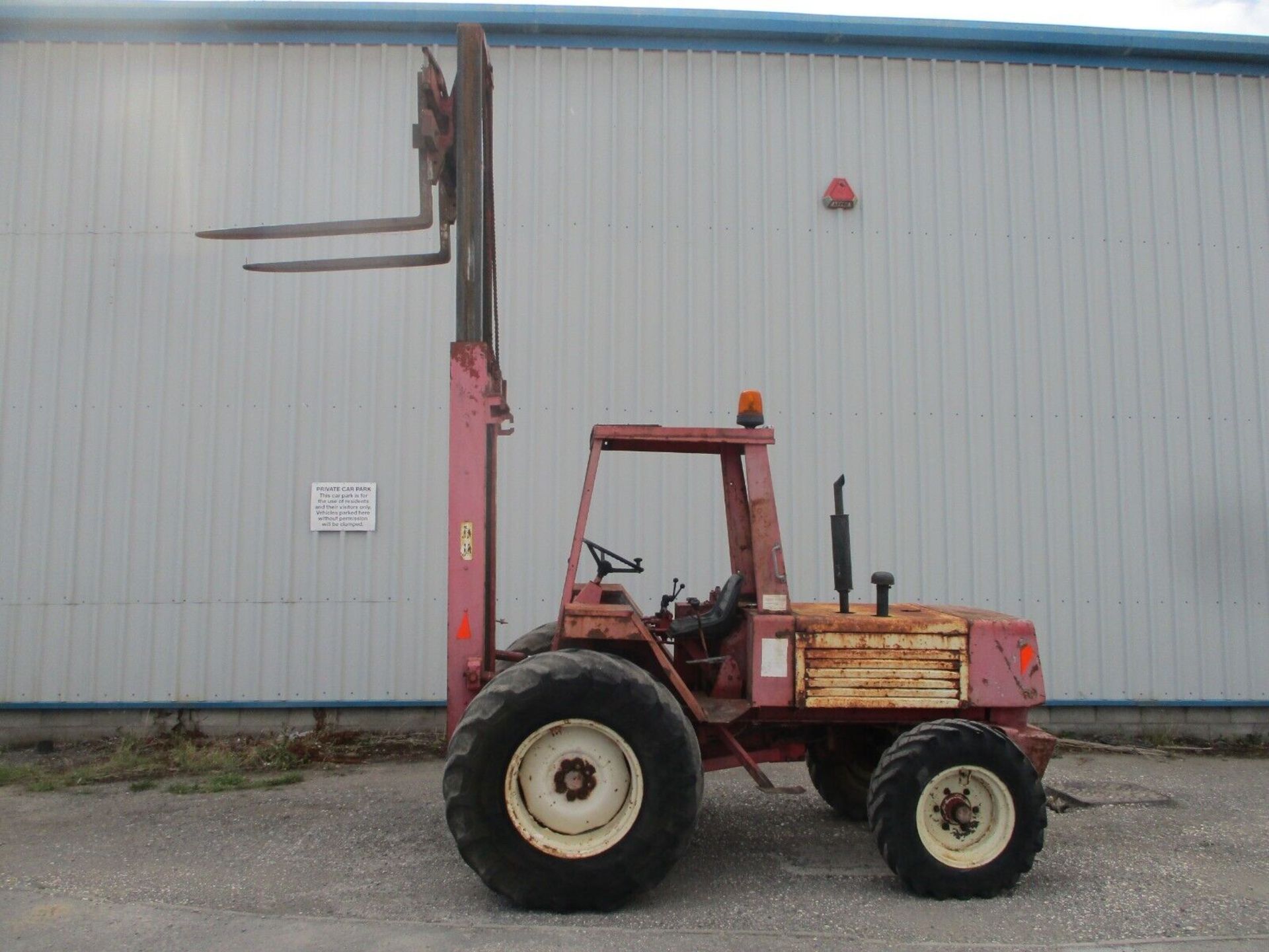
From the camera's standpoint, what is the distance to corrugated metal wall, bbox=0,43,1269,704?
28.2ft

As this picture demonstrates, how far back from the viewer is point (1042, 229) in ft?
30.5

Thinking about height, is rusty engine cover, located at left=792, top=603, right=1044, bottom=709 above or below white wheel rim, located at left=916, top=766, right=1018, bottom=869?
above

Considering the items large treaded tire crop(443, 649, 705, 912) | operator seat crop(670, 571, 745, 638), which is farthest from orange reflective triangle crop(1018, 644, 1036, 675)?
large treaded tire crop(443, 649, 705, 912)

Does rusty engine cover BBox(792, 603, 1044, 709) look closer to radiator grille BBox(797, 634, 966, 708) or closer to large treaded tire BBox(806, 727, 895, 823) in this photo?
radiator grille BBox(797, 634, 966, 708)

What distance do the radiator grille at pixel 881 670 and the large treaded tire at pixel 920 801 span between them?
28cm

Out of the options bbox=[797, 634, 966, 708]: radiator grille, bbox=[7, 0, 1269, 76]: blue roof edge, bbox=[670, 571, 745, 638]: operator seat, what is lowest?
bbox=[797, 634, 966, 708]: radiator grille

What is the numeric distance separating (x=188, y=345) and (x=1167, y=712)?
9807mm

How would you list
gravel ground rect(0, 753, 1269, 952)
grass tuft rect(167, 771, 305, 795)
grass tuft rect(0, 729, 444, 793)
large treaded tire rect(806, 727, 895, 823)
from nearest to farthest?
1. gravel ground rect(0, 753, 1269, 952)
2. large treaded tire rect(806, 727, 895, 823)
3. grass tuft rect(167, 771, 305, 795)
4. grass tuft rect(0, 729, 444, 793)

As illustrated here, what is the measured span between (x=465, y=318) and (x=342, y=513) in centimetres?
383

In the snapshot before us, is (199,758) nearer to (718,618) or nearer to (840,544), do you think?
(718,618)

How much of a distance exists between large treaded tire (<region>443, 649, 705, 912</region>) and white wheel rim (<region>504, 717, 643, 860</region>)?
6cm

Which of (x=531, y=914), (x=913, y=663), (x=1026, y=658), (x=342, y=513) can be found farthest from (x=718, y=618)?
(x=342, y=513)

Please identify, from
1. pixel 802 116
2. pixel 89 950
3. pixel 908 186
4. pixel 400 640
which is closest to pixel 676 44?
pixel 802 116

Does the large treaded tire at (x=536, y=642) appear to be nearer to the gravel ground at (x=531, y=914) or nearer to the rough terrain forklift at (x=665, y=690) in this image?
the rough terrain forklift at (x=665, y=690)
